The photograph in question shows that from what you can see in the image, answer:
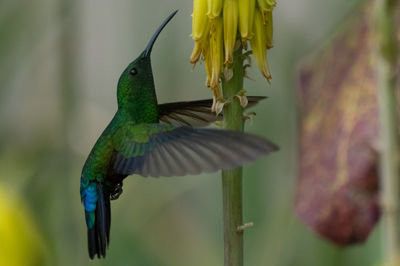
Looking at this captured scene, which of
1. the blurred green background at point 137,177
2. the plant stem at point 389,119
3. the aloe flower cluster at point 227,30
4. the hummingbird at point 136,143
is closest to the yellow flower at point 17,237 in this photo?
the blurred green background at point 137,177

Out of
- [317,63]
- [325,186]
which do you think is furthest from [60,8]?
[325,186]

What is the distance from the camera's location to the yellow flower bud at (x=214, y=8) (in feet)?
3.24

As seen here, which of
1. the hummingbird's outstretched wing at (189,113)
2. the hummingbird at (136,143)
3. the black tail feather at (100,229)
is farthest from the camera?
the hummingbird's outstretched wing at (189,113)

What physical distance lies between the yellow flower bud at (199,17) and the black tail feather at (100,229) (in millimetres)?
663

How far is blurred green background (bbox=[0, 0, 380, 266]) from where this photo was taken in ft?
6.47

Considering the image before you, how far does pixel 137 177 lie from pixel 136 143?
1001 mm

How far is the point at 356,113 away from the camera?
3.24 feet

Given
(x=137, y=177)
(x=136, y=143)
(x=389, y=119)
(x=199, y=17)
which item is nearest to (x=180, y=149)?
(x=136, y=143)

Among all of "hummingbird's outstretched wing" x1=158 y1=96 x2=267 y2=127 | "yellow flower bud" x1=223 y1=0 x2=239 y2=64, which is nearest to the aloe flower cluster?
"yellow flower bud" x1=223 y1=0 x2=239 y2=64

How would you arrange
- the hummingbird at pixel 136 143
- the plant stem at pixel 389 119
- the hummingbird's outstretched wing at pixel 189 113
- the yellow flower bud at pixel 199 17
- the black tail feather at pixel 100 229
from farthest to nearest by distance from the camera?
the hummingbird's outstretched wing at pixel 189 113
the black tail feather at pixel 100 229
the hummingbird at pixel 136 143
the yellow flower bud at pixel 199 17
the plant stem at pixel 389 119

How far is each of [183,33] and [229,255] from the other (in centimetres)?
240

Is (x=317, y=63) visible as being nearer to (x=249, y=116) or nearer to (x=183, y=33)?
(x=249, y=116)

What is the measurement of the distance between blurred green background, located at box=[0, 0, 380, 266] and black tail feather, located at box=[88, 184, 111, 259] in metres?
0.18

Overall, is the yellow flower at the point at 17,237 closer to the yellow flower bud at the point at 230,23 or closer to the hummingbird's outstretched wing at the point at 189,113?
the hummingbird's outstretched wing at the point at 189,113
